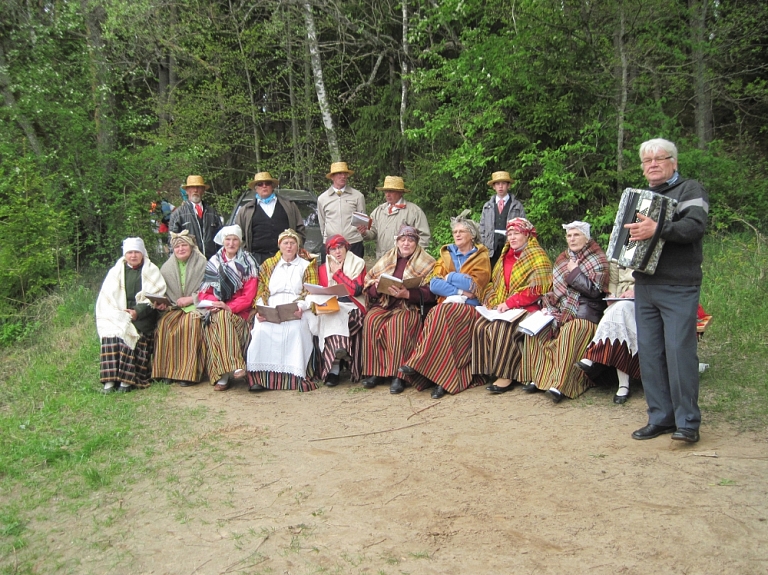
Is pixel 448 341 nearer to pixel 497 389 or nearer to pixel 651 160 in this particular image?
pixel 497 389

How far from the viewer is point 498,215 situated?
812cm

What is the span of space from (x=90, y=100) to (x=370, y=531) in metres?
10.1

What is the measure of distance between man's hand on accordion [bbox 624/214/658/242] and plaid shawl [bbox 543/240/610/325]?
1562mm

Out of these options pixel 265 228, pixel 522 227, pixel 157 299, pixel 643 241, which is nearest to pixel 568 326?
pixel 522 227

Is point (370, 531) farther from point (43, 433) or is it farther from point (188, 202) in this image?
point (188, 202)

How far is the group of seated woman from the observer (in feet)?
19.1

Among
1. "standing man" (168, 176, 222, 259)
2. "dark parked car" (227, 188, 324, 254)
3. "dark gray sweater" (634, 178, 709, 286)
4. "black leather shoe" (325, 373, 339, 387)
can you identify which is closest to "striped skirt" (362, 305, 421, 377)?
"black leather shoe" (325, 373, 339, 387)

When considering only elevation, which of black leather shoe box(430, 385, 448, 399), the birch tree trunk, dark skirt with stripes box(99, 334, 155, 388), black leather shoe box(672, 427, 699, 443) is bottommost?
black leather shoe box(430, 385, 448, 399)

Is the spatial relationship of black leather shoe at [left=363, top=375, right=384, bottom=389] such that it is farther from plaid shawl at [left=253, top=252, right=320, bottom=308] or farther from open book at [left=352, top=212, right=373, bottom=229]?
open book at [left=352, top=212, right=373, bottom=229]

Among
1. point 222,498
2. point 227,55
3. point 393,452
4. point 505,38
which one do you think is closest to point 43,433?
point 222,498

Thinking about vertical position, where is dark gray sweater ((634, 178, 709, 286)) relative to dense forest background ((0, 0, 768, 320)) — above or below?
→ below

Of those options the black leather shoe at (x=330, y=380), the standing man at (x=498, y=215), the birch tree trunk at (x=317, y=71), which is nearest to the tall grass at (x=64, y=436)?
the black leather shoe at (x=330, y=380)

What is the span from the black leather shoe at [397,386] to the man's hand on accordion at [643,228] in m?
2.71

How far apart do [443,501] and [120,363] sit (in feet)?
13.1
